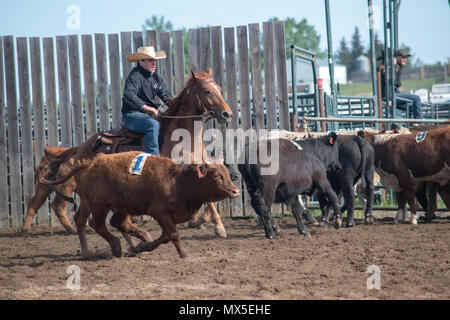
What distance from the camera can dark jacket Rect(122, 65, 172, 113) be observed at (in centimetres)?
845

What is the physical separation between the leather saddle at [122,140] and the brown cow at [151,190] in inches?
44.2

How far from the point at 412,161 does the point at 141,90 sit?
15.3ft

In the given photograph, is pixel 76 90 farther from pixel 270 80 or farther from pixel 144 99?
pixel 270 80

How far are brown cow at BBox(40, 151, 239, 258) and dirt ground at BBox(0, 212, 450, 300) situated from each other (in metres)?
0.39

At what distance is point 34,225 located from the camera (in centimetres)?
1158

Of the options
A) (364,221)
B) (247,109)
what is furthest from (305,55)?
(364,221)

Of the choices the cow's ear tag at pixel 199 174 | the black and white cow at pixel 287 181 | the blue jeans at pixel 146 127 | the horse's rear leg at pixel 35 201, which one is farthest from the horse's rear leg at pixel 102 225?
the horse's rear leg at pixel 35 201

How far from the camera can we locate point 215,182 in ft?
22.0

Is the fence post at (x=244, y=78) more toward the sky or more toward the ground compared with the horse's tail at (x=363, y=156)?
more toward the sky

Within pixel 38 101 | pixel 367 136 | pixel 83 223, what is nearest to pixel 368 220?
pixel 367 136

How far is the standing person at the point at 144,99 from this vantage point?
8.30 meters

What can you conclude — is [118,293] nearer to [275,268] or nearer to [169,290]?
[169,290]

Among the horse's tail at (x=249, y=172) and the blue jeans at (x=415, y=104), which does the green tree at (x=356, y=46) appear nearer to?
the blue jeans at (x=415, y=104)
